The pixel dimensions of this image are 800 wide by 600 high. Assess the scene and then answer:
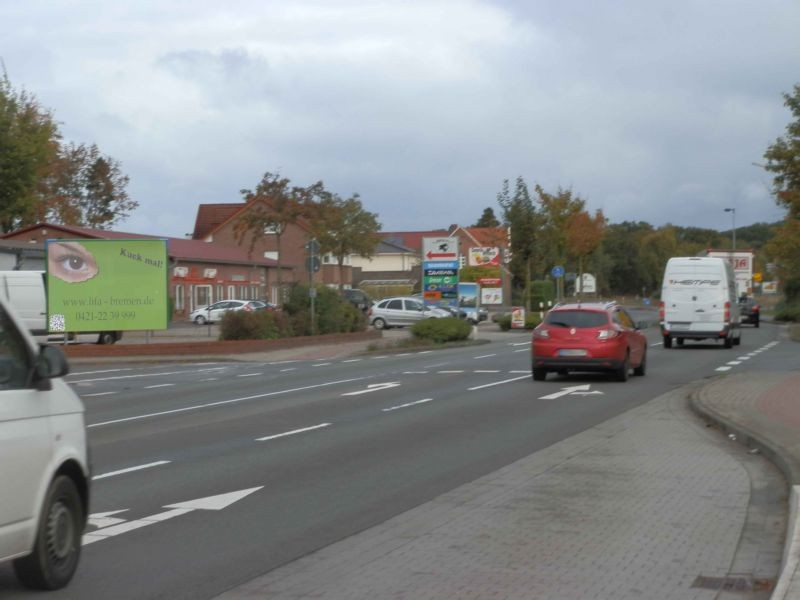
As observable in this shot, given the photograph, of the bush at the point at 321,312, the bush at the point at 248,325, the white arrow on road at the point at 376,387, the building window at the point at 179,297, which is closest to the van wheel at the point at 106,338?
the bush at the point at 248,325

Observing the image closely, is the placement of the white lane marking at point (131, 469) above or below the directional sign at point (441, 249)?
below

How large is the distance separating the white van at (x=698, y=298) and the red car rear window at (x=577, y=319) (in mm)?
13510

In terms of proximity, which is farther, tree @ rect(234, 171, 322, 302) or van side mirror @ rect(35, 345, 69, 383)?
tree @ rect(234, 171, 322, 302)

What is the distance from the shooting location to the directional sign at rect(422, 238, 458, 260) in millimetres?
48344

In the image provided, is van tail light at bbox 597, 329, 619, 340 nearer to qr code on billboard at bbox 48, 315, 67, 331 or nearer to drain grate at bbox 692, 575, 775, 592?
drain grate at bbox 692, 575, 775, 592

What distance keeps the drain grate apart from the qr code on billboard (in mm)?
32042

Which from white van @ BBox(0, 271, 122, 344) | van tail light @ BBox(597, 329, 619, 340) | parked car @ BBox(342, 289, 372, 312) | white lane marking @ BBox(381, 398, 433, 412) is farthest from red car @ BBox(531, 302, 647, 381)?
parked car @ BBox(342, 289, 372, 312)

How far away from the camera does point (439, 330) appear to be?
43.4 m

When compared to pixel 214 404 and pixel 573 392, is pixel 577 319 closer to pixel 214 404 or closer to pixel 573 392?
pixel 573 392

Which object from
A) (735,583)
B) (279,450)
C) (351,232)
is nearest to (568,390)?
(279,450)

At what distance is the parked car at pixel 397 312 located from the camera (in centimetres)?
5875

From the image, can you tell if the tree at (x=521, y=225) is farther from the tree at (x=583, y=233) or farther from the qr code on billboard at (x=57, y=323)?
the qr code on billboard at (x=57, y=323)

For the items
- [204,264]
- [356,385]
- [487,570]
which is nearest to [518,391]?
[356,385]

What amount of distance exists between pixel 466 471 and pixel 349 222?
246 feet
